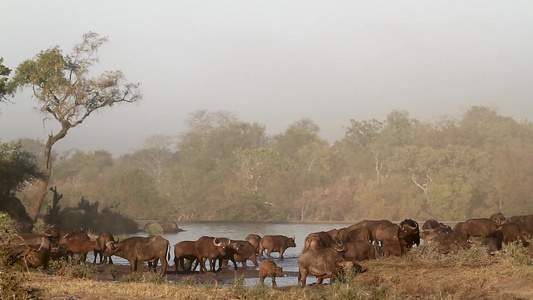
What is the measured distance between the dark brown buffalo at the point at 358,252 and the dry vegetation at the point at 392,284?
69 cm

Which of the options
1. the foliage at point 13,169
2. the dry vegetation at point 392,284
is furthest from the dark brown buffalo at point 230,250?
the foliage at point 13,169

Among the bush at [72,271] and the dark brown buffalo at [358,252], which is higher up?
the dark brown buffalo at [358,252]

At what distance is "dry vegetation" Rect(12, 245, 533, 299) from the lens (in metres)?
12.9

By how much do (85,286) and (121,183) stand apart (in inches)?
1987

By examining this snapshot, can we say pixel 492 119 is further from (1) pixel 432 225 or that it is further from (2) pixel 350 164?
(1) pixel 432 225

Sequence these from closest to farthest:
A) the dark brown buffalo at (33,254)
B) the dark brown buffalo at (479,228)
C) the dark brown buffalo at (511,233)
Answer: the dark brown buffalo at (33,254), the dark brown buffalo at (511,233), the dark brown buffalo at (479,228)

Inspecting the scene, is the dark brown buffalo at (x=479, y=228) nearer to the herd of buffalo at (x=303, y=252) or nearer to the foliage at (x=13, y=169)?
the herd of buffalo at (x=303, y=252)

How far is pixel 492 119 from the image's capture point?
96688 mm

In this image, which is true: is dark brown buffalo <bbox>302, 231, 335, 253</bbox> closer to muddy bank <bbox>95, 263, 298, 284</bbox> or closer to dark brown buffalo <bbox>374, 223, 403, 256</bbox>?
muddy bank <bbox>95, 263, 298, 284</bbox>

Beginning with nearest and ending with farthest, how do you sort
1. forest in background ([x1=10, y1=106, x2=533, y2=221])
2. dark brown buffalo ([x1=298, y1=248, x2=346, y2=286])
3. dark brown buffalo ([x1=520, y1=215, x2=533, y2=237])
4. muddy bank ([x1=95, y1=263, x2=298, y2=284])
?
dark brown buffalo ([x1=298, y1=248, x2=346, y2=286])
muddy bank ([x1=95, y1=263, x2=298, y2=284])
dark brown buffalo ([x1=520, y1=215, x2=533, y2=237])
forest in background ([x1=10, y1=106, x2=533, y2=221])


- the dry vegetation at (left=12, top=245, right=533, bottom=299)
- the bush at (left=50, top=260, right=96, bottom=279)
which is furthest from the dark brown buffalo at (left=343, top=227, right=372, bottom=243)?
the bush at (left=50, top=260, right=96, bottom=279)

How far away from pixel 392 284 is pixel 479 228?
986 centimetres

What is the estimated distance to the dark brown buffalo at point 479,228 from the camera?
2512 cm

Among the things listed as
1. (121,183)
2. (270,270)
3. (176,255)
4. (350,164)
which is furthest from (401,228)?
(350,164)
